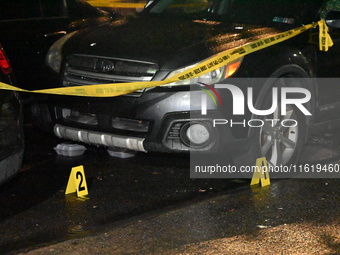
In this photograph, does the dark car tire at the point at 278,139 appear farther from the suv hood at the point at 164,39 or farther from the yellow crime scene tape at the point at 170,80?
the suv hood at the point at 164,39

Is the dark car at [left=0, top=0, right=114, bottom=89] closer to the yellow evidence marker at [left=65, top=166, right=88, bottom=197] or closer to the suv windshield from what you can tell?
the suv windshield

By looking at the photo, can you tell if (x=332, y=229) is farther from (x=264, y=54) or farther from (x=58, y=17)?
(x=58, y=17)

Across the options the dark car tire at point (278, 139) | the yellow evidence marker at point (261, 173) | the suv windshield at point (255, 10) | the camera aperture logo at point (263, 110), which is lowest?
the yellow evidence marker at point (261, 173)

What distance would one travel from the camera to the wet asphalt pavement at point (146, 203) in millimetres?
5457

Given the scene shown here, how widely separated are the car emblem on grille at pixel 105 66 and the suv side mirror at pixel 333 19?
6.74 ft

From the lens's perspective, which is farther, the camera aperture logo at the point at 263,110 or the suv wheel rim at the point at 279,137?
the suv wheel rim at the point at 279,137

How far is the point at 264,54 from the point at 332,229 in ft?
5.95

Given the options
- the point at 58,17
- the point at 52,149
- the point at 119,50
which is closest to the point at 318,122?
the point at 119,50

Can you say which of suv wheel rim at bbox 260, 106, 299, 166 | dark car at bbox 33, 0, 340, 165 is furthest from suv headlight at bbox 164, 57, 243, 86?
suv wheel rim at bbox 260, 106, 299, 166

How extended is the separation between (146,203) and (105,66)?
1278 millimetres

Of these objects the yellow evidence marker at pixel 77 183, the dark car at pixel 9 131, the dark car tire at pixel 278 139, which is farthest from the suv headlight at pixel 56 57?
the dark car tire at pixel 278 139

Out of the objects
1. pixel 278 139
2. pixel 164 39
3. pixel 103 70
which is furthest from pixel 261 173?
pixel 103 70

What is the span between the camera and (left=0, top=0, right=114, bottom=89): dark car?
8719 mm

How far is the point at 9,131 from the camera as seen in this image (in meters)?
5.41
